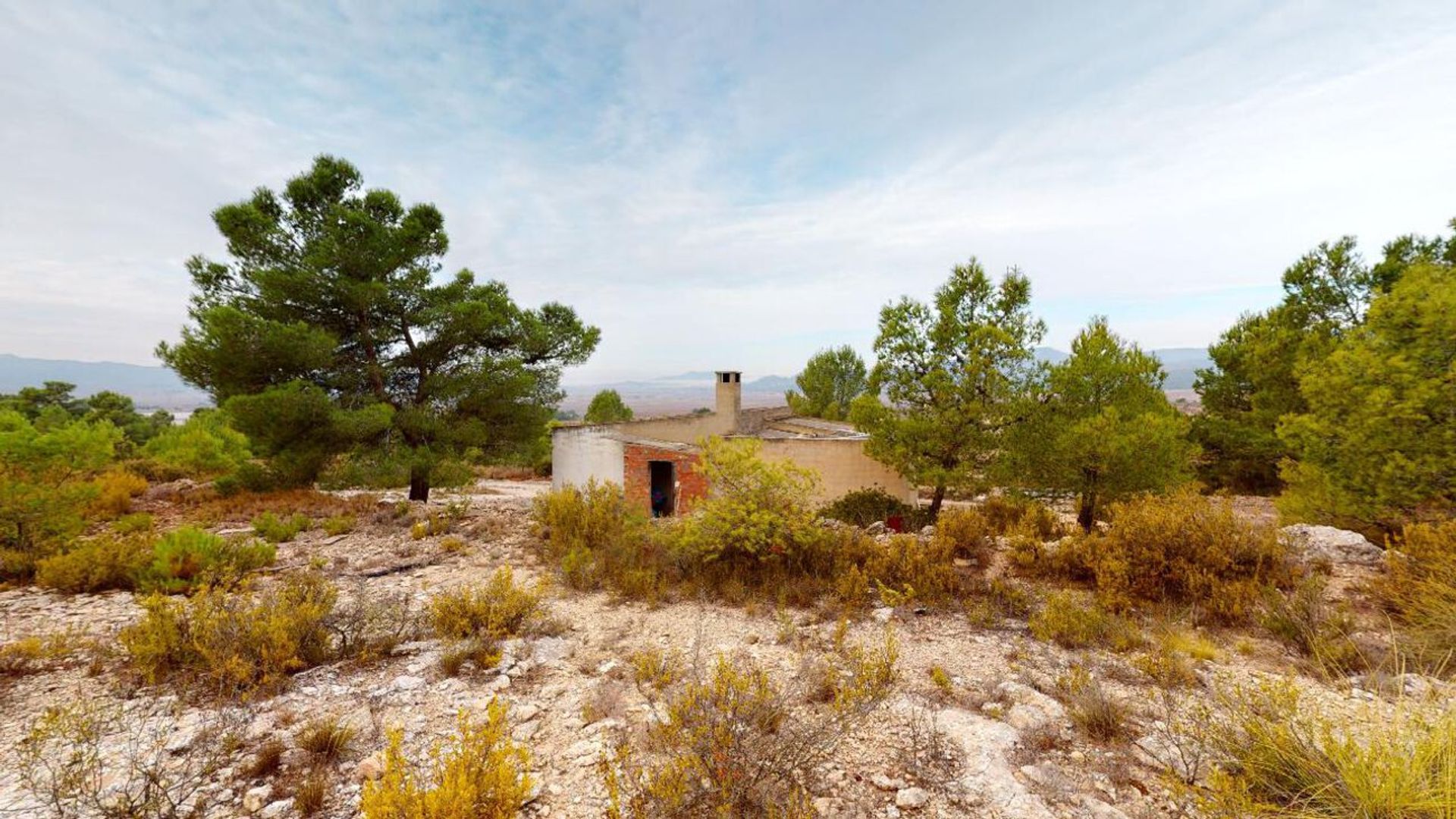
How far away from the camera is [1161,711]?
3.54 m

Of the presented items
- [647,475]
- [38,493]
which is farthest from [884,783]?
[647,475]

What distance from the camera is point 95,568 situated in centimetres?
560

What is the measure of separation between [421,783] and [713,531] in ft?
13.6

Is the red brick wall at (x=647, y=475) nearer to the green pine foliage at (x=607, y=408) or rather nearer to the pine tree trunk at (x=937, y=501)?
the pine tree trunk at (x=937, y=501)

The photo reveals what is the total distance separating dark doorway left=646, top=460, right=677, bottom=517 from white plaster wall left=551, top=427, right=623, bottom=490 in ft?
3.39

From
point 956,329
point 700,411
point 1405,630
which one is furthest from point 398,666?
point 700,411

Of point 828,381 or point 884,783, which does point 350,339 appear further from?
point 828,381

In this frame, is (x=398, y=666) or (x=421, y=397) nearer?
(x=398, y=666)

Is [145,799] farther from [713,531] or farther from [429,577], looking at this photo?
[713,531]

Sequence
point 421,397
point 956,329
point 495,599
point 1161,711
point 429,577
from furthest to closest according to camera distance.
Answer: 1. point 956,329
2. point 421,397
3. point 429,577
4. point 495,599
5. point 1161,711

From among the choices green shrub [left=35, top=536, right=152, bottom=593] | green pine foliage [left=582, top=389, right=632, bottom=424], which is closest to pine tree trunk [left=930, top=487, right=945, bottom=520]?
green shrub [left=35, top=536, right=152, bottom=593]

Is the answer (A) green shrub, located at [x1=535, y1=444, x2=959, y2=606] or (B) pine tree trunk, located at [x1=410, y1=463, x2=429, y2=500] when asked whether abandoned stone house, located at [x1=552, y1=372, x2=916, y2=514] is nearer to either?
(B) pine tree trunk, located at [x1=410, y1=463, x2=429, y2=500]

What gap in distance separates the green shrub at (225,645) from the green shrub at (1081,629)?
650 cm

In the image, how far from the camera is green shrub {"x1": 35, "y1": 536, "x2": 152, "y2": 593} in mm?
5496
